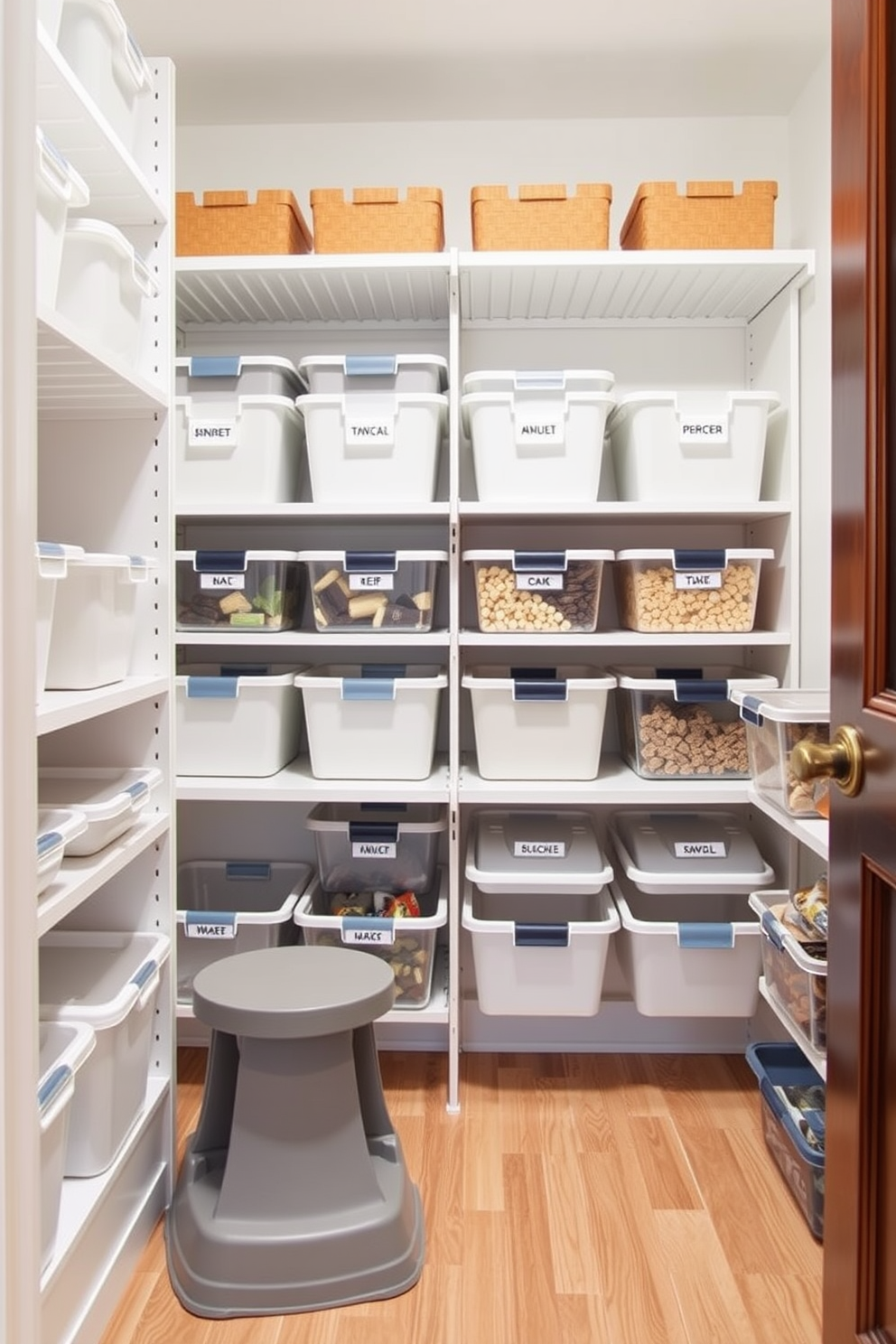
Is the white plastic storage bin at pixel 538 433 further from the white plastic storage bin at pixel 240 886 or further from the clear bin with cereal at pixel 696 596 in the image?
the white plastic storage bin at pixel 240 886

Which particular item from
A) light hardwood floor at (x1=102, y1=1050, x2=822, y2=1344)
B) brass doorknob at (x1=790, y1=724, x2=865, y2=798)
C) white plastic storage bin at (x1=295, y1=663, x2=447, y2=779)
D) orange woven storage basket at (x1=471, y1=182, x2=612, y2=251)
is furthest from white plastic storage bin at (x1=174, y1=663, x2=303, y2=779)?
brass doorknob at (x1=790, y1=724, x2=865, y2=798)

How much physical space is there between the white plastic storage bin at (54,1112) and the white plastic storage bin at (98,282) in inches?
37.9

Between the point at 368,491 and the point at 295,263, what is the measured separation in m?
0.50

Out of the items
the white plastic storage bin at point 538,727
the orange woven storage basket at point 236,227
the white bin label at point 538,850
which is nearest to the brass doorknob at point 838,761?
the white plastic storage bin at point 538,727

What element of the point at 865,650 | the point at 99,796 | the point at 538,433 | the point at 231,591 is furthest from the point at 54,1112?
the point at 538,433

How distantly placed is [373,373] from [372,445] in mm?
157

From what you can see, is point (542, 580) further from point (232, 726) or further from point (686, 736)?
point (232, 726)

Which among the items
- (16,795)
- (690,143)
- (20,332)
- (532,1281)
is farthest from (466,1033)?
(690,143)

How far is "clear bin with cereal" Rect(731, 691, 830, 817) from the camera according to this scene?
166 cm

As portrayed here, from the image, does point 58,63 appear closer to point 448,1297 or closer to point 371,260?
point 371,260

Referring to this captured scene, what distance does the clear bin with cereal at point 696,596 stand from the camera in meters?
2.12

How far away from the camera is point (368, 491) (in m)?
2.10

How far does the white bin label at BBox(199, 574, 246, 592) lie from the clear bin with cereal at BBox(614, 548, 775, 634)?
854 millimetres

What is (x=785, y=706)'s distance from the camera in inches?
68.1
